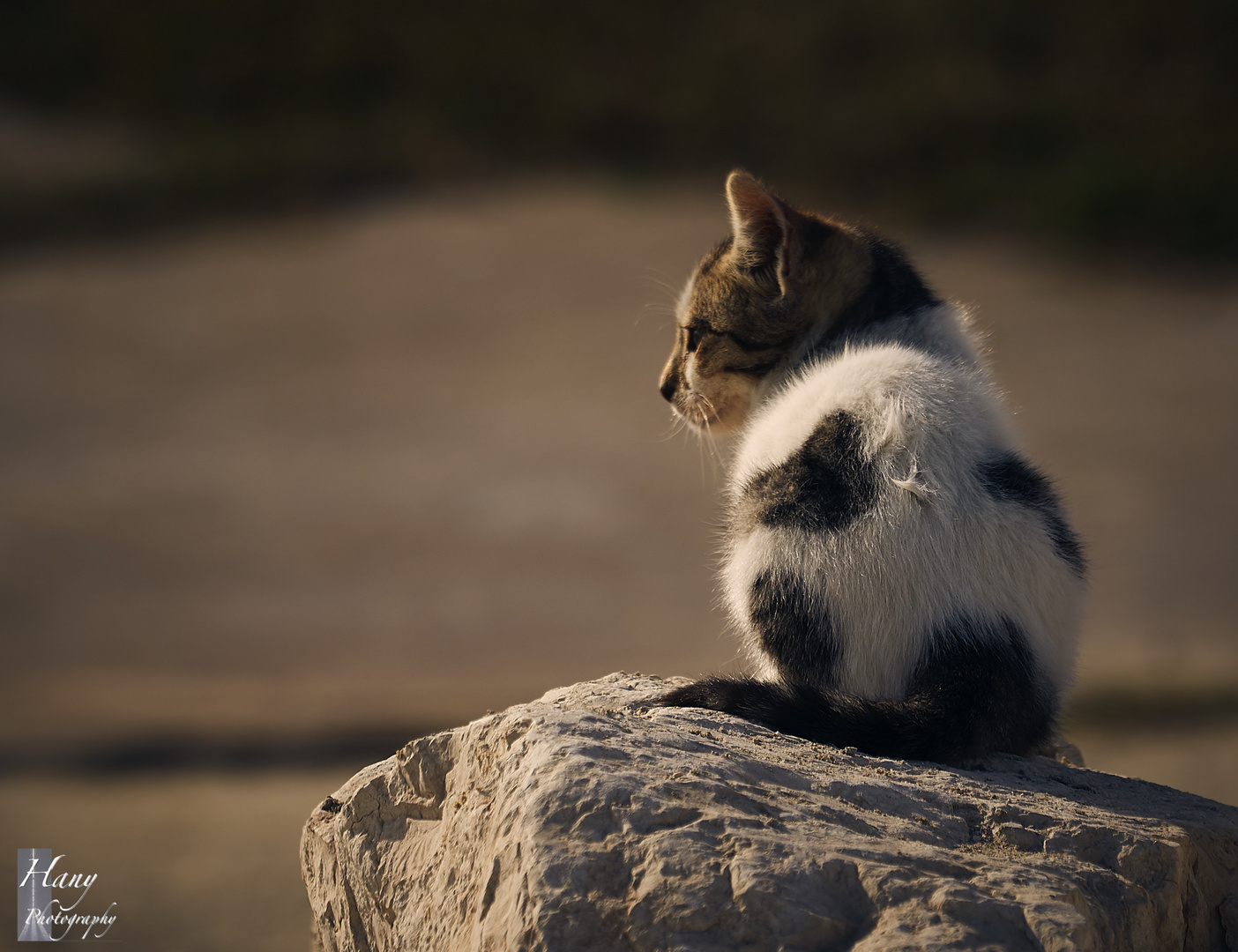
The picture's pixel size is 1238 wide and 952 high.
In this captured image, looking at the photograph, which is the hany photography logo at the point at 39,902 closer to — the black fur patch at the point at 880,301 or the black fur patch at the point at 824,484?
the black fur patch at the point at 824,484

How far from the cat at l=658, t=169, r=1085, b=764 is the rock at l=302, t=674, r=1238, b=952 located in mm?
78

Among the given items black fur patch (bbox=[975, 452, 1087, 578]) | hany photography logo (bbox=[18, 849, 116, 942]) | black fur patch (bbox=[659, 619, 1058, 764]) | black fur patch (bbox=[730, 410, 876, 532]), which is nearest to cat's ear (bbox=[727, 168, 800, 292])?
black fur patch (bbox=[730, 410, 876, 532])

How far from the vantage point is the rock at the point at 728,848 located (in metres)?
1.45

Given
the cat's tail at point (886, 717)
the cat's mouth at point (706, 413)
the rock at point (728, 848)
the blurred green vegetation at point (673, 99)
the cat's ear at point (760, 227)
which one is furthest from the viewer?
the blurred green vegetation at point (673, 99)

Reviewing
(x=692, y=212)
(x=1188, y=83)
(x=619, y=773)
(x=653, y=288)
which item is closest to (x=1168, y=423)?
(x=653, y=288)

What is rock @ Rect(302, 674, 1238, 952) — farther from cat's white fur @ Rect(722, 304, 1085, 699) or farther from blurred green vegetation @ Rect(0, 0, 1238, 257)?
blurred green vegetation @ Rect(0, 0, 1238, 257)

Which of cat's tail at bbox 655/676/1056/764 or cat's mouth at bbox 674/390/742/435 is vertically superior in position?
cat's mouth at bbox 674/390/742/435

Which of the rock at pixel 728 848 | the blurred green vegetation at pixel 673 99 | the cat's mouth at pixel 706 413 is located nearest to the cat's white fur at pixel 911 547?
the rock at pixel 728 848

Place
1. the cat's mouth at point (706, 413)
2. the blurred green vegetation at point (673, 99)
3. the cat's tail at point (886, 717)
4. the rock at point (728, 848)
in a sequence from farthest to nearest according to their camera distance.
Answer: the blurred green vegetation at point (673, 99) → the cat's mouth at point (706, 413) → the cat's tail at point (886, 717) → the rock at point (728, 848)

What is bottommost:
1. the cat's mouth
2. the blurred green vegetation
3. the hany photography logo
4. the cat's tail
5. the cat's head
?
the cat's tail

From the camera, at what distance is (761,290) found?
240 centimetres

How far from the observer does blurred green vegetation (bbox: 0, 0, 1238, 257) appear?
12070 millimetres

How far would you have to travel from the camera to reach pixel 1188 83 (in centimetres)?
1327

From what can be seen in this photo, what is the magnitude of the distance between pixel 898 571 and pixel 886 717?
0.79ft
